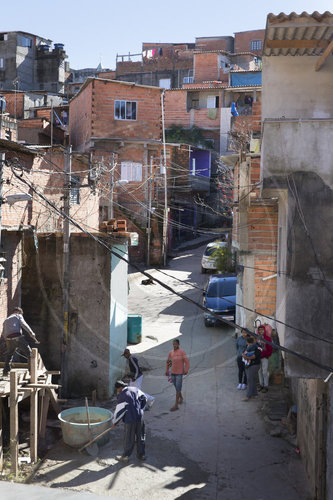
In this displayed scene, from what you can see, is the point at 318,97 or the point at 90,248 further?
the point at 90,248

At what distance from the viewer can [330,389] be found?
25.1 ft

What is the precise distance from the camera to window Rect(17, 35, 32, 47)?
48.2 m

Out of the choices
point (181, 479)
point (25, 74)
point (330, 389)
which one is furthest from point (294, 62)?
point (25, 74)

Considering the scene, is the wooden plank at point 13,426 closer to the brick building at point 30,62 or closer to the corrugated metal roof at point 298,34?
the corrugated metal roof at point 298,34

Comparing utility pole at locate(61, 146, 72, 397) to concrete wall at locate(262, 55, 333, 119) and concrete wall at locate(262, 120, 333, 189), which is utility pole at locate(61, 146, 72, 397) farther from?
concrete wall at locate(262, 120, 333, 189)

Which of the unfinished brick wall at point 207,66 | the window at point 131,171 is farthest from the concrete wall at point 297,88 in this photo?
the unfinished brick wall at point 207,66

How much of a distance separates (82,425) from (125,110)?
22.5 meters

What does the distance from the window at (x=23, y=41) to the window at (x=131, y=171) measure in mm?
25665

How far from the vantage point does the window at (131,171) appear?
29594mm

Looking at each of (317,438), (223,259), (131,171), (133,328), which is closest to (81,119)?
(131,171)

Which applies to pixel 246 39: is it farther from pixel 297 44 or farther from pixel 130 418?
pixel 130 418

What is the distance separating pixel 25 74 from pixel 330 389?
47.9m

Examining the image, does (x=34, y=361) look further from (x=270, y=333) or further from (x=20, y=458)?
(x=270, y=333)

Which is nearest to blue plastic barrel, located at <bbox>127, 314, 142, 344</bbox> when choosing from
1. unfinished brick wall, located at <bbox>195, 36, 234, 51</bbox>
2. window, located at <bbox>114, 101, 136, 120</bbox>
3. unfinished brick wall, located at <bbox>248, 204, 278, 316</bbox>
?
unfinished brick wall, located at <bbox>248, 204, 278, 316</bbox>
